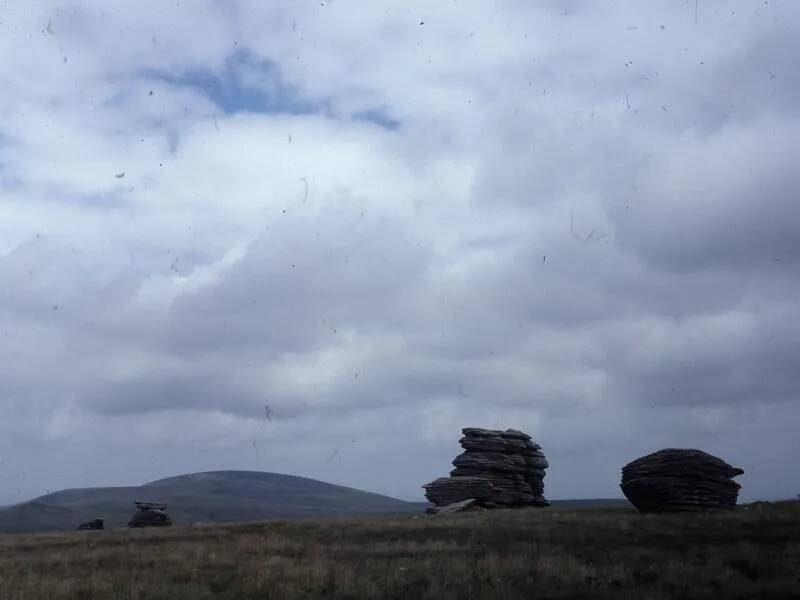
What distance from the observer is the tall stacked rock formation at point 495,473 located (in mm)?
57656

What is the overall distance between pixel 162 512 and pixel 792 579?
4922cm

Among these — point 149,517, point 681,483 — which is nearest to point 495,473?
point 681,483

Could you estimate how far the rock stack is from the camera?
37281 mm

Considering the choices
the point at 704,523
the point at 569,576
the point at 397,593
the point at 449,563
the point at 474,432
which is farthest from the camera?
the point at 474,432

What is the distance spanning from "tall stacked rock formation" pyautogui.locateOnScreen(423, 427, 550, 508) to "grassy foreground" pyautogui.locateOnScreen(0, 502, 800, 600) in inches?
934

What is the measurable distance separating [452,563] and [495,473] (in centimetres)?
3950

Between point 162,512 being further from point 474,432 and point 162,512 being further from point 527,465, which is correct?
point 527,465

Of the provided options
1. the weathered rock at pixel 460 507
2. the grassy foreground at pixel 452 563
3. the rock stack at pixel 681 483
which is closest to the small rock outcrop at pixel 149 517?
the weathered rock at pixel 460 507

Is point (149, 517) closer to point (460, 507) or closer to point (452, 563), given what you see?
point (460, 507)

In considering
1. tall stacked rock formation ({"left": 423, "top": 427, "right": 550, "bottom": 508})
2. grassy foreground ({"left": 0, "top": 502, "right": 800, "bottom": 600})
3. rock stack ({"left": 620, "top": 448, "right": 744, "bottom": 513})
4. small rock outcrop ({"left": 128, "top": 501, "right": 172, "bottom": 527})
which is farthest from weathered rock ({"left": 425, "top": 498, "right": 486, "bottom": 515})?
small rock outcrop ({"left": 128, "top": 501, "right": 172, "bottom": 527})

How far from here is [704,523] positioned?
2970 cm

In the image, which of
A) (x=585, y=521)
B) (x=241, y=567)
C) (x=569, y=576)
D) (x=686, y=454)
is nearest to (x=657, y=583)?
(x=569, y=576)

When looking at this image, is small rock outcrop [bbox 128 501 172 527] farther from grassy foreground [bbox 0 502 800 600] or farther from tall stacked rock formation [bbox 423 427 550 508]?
grassy foreground [bbox 0 502 800 600]

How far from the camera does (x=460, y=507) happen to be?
175 ft
